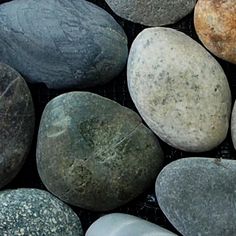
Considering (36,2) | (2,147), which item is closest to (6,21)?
(36,2)

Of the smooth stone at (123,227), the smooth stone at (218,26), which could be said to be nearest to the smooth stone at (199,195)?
the smooth stone at (123,227)

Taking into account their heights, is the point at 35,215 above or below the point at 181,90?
below

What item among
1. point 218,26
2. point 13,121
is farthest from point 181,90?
point 13,121

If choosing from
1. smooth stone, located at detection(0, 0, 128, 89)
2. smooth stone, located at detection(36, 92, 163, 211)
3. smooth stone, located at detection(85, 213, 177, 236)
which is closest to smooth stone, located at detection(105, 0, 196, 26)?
smooth stone, located at detection(0, 0, 128, 89)

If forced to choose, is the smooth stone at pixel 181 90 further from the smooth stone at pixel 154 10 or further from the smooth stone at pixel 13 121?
the smooth stone at pixel 13 121

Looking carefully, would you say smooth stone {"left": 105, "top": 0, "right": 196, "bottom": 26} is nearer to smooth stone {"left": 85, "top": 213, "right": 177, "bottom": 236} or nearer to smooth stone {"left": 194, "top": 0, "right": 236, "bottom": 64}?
smooth stone {"left": 194, "top": 0, "right": 236, "bottom": 64}

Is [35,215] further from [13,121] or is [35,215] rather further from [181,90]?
[181,90]
